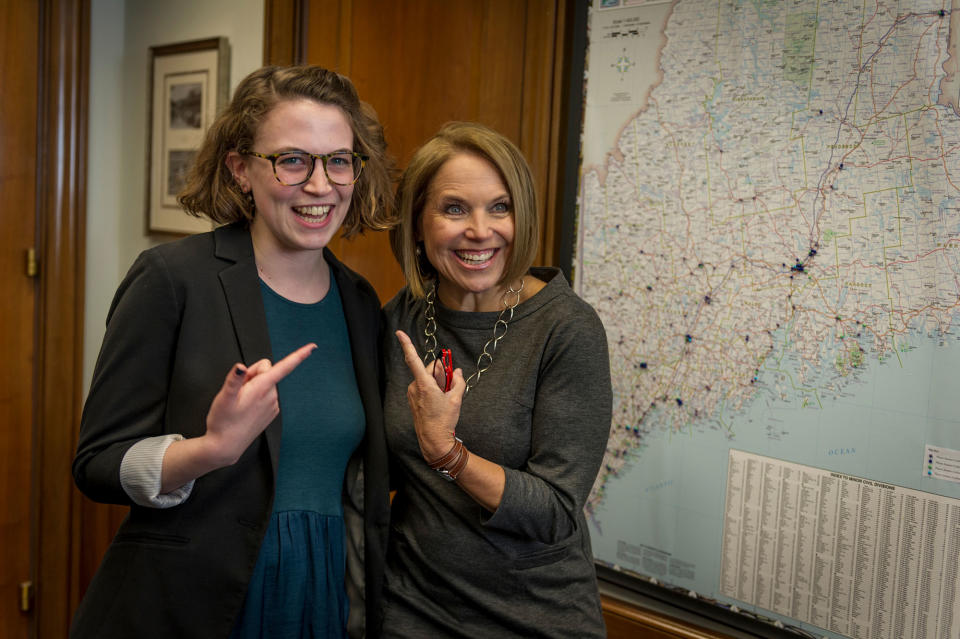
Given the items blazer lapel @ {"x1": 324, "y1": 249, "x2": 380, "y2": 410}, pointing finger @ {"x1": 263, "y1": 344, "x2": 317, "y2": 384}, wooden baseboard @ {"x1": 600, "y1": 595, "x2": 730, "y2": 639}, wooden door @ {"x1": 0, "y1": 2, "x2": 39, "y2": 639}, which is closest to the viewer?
pointing finger @ {"x1": 263, "y1": 344, "x2": 317, "y2": 384}

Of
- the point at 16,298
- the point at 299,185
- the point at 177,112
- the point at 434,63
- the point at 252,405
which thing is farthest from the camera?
the point at 177,112

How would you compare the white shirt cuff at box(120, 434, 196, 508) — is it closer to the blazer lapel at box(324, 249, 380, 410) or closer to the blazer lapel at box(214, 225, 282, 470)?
the blazer lapel at box(214, 225, 282, 470)

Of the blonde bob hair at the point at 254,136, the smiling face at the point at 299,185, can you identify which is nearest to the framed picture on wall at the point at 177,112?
the blonde bob hair at the point at 254,136

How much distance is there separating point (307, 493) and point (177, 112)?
6.18 ft

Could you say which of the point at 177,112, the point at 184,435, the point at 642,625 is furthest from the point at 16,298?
the point at 642,625

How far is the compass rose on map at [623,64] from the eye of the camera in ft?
5.86

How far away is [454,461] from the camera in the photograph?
128 cm

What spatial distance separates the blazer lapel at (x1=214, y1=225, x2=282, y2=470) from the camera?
1.32 meters

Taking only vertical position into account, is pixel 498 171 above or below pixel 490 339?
above

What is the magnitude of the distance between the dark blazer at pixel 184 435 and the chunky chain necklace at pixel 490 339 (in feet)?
1.01

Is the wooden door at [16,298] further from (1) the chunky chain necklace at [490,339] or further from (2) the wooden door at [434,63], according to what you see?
(1) the chunky chain necklace at [490,339]

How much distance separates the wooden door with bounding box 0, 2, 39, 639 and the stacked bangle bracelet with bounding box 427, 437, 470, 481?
1.99 m

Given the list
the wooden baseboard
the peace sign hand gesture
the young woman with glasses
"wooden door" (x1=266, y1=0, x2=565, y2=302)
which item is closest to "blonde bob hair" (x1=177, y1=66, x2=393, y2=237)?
the young woman with glasses

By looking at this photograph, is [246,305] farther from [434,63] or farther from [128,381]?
[434,63]
